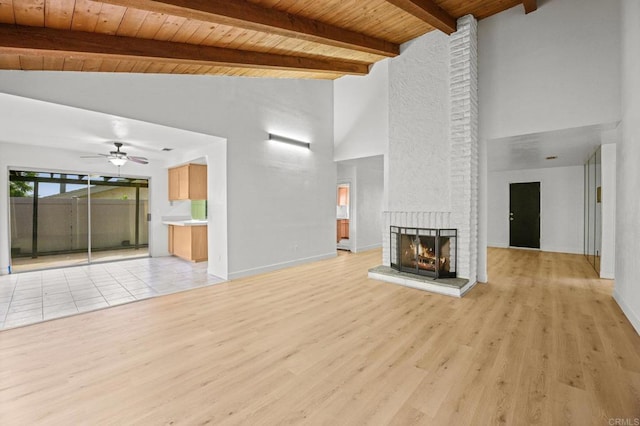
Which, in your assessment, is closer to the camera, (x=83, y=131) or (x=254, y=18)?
(x=254, y=18)

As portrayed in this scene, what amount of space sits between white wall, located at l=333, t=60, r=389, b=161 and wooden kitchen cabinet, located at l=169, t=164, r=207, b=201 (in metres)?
3.37

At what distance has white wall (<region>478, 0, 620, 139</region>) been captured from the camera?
3.81m

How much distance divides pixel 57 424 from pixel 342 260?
18.1ft

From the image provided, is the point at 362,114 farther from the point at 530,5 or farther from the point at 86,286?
the point at 86,286

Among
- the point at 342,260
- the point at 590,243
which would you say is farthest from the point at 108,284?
the point at 590,243

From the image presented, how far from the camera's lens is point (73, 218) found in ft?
21.5

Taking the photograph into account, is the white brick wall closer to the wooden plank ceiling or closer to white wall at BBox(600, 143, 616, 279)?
the wooden plank ceiling

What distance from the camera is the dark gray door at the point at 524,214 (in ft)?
26.3

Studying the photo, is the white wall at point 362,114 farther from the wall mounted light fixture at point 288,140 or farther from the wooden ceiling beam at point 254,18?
the wooden ceiling beam at point 254,18

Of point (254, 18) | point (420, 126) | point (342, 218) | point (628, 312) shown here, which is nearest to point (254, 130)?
point (254, 18)

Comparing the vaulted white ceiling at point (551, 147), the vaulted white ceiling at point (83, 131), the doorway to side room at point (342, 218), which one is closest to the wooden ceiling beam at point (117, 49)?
the vaulted white ceiling at point (83, 131)

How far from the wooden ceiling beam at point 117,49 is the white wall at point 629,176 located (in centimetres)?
421

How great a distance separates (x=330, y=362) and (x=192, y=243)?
534 centimetres

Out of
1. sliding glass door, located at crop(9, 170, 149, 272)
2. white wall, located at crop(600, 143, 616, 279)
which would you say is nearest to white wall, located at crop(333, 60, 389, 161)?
white wall, located at crop(600, 143, 616, 279)
